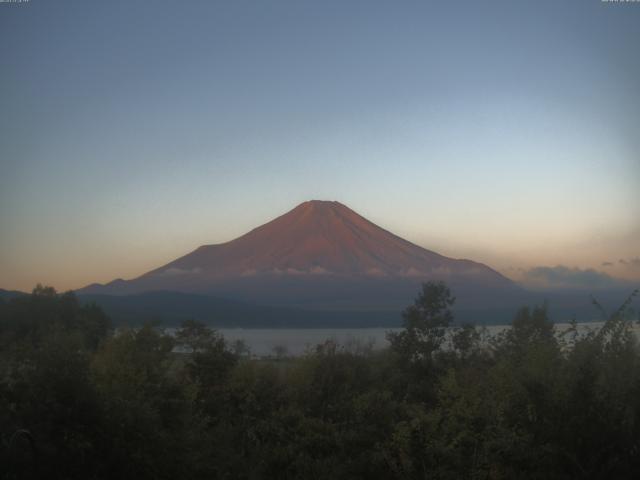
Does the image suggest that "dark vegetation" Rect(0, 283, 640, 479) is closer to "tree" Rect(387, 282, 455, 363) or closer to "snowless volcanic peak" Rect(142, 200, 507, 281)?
"tree" Rect(387, 282, 455, 363)

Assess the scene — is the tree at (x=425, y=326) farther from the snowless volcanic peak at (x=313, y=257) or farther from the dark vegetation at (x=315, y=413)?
the snowless volcanic peak at (x=313, y=257)

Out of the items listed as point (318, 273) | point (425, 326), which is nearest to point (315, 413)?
point (425, 326)

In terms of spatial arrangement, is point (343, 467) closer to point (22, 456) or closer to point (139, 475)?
point (139, 475)

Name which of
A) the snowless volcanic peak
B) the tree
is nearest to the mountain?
the snowless volcanic peak

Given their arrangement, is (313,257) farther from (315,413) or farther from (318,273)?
(315,413)

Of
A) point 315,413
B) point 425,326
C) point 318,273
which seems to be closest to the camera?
point 315,413

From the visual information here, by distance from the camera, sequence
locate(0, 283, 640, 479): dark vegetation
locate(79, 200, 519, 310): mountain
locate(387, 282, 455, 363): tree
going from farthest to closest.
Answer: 1. locate(79, 200, 519, 310): mountain
2. locate(387, 282, 455, 363): tree
3. locate(0, 283, 640, 479): dark vegetation

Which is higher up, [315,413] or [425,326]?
[425,326]
